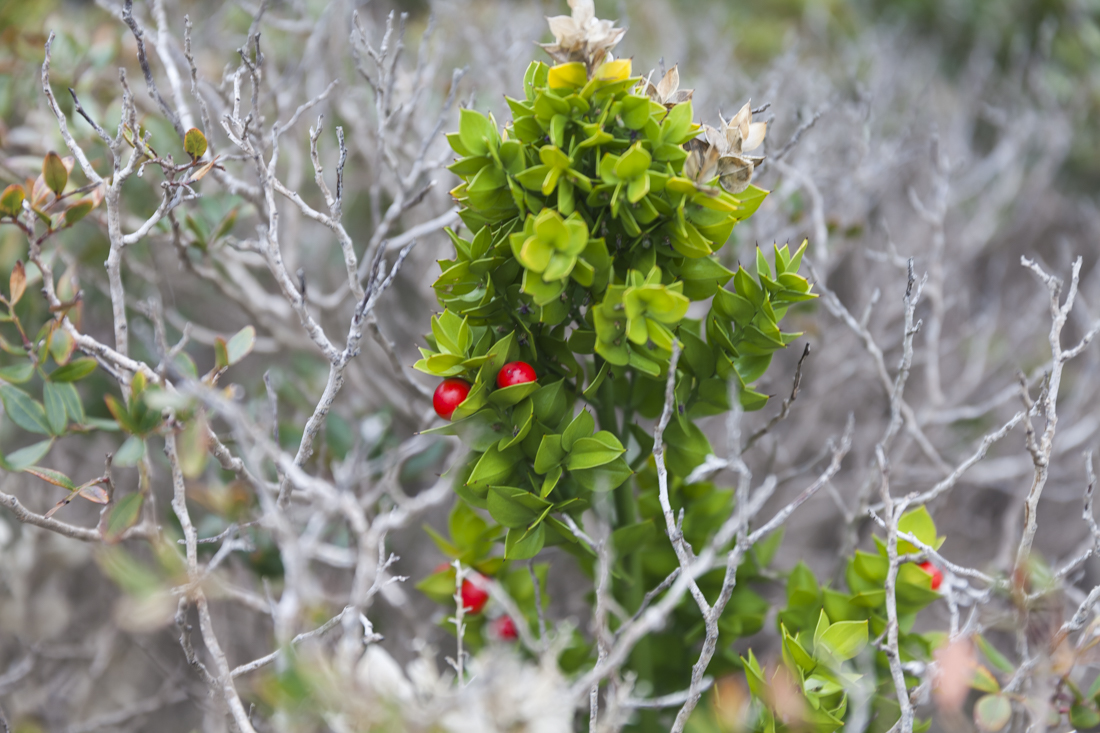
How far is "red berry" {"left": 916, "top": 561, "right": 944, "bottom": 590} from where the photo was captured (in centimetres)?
96

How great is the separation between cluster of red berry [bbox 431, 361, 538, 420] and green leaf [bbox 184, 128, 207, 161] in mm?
471

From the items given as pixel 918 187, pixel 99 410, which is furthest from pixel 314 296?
pixel 918 187

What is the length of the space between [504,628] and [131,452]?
57cm

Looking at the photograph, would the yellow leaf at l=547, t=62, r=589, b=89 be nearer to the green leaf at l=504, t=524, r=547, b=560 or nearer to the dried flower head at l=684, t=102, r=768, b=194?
the dried flower head at l=684, t=102, r=768, b=194

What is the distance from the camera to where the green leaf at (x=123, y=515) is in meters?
0.96

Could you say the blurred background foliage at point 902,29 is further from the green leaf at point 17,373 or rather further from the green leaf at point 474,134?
the green leaf at point 474,134

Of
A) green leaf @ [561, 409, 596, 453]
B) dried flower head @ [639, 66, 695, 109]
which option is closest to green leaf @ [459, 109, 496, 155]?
dried flower head @ [639, 66, 695, 109]

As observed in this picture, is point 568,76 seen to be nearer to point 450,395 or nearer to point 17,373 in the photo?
point 450,395

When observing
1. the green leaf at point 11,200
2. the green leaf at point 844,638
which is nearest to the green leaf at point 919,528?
the green leaf at point 844,638

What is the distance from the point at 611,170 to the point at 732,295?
212 mm

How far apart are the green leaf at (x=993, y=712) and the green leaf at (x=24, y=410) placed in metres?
1.28

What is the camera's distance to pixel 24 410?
1.00 m

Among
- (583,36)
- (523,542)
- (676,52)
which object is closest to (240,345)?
(523,542)

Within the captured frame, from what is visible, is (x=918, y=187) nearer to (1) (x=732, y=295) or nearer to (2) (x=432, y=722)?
(1) (x=732, y=295)
